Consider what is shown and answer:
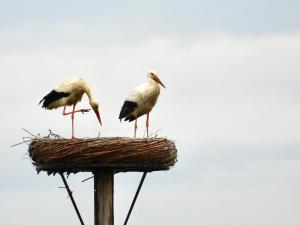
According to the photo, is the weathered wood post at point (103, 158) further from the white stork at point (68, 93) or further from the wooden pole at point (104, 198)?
the white stork at point (68, 93)

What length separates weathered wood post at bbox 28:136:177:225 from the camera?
1127 centimetres

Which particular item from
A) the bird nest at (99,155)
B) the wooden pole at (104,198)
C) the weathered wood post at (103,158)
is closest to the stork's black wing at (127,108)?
the weathered wood post at (103,158)

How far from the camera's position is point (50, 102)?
14742 mm

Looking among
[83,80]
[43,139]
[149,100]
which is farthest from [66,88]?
[43,139]

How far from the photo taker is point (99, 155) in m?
11.2

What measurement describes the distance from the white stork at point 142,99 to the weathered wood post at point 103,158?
101 inches

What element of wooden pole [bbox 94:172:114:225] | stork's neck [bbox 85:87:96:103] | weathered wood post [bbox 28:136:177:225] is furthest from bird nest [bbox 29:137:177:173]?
stork's neck [bbox 85:87:96:103]

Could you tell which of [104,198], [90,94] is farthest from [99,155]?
[90,94]

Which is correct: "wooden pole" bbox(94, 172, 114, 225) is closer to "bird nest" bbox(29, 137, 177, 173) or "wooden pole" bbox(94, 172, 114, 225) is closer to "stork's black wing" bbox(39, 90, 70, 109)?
"bird nest" bbox(29, 137, 177, 173)

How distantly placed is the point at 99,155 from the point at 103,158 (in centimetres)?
8

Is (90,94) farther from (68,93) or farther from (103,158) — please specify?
(103,158)

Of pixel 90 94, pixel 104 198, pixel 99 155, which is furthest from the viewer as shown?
pixel 90 94

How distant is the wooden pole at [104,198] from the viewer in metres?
11.6

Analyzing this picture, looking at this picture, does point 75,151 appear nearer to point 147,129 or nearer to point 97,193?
point 97,193
